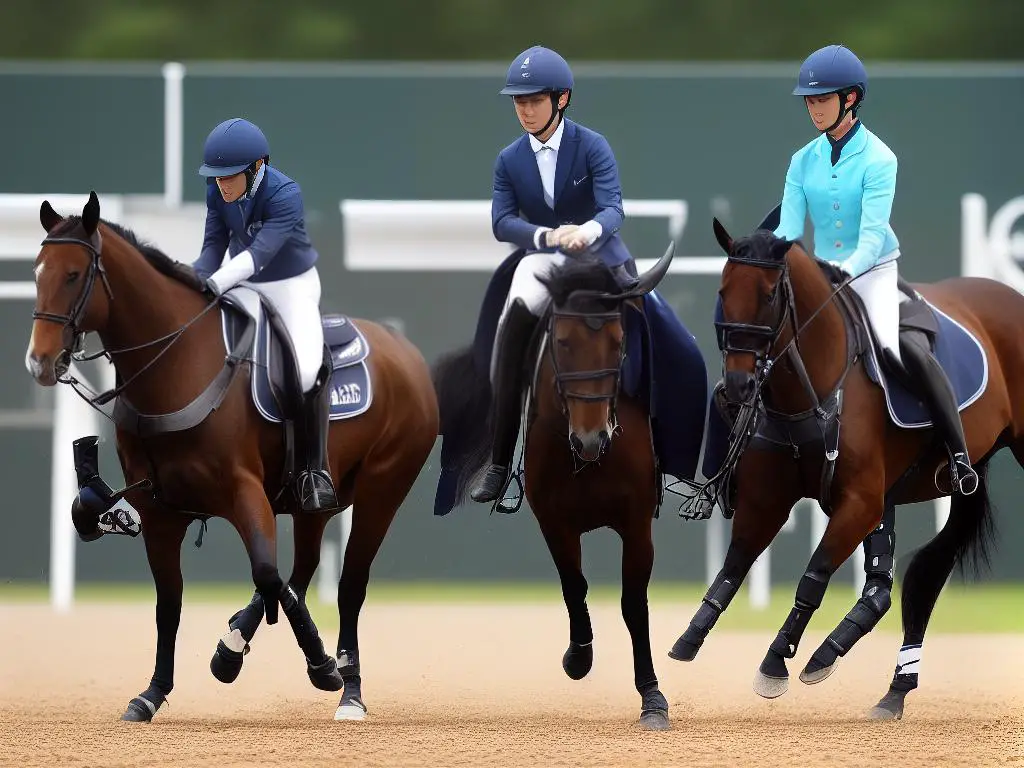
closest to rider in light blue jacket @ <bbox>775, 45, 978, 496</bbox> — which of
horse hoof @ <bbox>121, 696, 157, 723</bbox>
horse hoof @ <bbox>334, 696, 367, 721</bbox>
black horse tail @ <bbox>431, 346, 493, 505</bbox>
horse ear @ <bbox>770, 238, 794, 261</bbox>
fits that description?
horse ear @ <bbox>770, 238, 794, 261</bbox>

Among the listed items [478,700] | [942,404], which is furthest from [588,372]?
[478,700]

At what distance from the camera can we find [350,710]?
771 cm

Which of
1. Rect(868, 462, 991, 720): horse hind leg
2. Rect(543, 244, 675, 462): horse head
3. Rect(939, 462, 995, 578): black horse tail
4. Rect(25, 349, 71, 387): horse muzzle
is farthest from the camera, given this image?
Rect(939, 462, 995, 578): black horse tail

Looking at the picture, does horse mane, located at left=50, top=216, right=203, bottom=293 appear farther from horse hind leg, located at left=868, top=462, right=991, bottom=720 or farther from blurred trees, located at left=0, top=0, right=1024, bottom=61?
blurred trees, located at left=0, top=0, right=1024, bottom=61

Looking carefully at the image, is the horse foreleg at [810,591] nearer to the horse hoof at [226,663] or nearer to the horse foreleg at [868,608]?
the horse foreleg at [868,608]

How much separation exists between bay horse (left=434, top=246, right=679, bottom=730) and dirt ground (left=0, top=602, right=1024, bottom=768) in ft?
1.63

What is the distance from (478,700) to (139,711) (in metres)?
1.75

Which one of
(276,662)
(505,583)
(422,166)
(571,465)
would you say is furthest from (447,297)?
(571,465)

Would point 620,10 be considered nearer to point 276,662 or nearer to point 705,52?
point 705,52

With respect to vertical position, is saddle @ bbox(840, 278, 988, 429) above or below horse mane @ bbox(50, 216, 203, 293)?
below

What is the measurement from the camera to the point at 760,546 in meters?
7.41

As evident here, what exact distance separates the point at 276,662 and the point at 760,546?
363 centimetres

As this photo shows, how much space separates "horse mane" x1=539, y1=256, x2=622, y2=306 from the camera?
280 inches

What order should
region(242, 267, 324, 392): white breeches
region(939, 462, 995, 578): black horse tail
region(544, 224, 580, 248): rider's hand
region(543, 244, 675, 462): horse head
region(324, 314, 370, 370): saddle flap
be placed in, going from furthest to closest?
region(939, 462, 995, 578): black horse tail → region(324, 314, 370, 370): saddle flap → region(242, 267, 324, 392): white breeches → region(544, 224, 580, 248): rider's hand → region(543, 244, 675, 462): horse head
